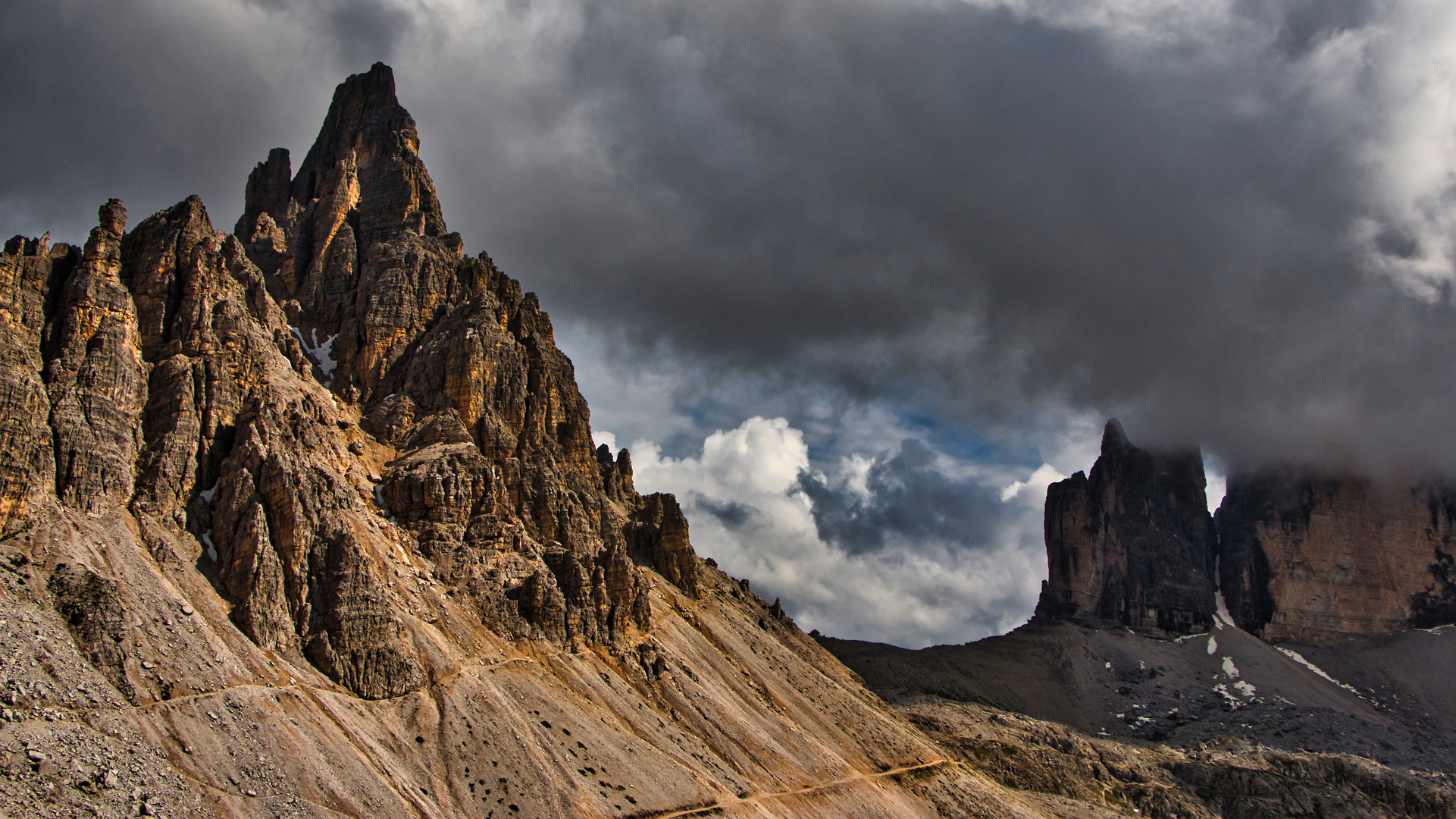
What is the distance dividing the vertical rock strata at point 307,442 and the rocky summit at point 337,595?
41cm

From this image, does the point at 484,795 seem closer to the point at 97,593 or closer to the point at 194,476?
the point at 97,593

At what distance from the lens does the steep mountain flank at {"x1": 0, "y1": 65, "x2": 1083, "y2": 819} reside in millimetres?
95438

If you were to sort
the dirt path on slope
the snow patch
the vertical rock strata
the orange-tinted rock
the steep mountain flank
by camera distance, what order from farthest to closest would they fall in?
the snow patch
the dirt path on slope
the vertical rock strata
the orange-tinted rock
the steep mountain flank

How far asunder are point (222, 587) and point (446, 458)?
4786 cm

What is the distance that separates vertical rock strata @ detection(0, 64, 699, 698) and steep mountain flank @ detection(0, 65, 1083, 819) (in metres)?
0.40

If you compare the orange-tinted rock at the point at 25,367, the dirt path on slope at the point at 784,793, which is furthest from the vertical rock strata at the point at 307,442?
the dirt path on slope at the point at 784,793

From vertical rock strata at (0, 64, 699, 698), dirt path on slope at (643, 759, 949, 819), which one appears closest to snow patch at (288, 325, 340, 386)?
vertical rock strata at (0, 64, 699, 698)

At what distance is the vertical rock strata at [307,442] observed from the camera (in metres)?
118

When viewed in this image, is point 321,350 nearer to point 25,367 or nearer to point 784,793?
point 25,367

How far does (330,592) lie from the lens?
4914 inches

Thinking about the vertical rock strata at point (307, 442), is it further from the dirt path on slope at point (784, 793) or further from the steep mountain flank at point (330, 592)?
the dirt path on slope at point (784, 793)

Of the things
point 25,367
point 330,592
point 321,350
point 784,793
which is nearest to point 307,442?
point 330,592

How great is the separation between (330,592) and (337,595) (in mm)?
1189

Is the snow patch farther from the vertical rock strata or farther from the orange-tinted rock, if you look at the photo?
the orange-tinted rock
